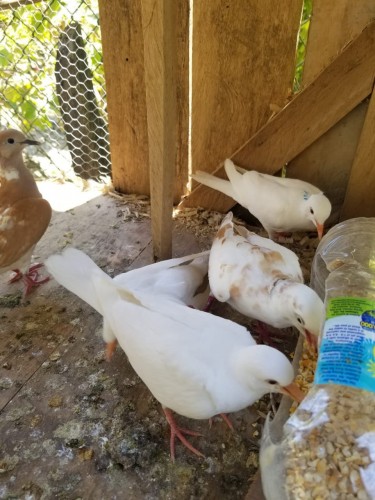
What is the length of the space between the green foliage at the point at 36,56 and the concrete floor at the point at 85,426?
1.50 metres

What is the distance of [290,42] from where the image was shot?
1779mm

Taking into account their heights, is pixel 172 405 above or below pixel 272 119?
below

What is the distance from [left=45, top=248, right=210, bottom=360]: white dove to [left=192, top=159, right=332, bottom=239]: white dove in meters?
0.41

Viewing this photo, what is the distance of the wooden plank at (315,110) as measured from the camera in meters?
1.73

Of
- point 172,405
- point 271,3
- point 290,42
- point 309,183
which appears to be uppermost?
point 271,3

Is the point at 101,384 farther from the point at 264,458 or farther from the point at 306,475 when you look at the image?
the point at 306,475

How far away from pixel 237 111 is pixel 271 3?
469 millimetres

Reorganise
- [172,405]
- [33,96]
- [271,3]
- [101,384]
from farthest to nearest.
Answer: [33,96] → [271,3] → [101,384] → [172,405]

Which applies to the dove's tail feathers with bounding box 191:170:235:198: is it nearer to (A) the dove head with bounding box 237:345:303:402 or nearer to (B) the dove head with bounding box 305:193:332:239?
(B) the dove head with bounding box 305:193:332:239

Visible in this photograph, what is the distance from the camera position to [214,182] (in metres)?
2.13

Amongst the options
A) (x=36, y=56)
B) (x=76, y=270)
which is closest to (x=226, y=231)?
(x=76, y=270)

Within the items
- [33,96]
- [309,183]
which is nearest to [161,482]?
[309,183]

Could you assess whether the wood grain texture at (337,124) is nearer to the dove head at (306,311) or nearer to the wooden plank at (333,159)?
the wooden plank at (333,159)

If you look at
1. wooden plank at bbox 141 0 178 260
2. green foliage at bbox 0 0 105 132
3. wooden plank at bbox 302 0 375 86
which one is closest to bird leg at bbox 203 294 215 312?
wooden plank at bbox 141 0 178 260
